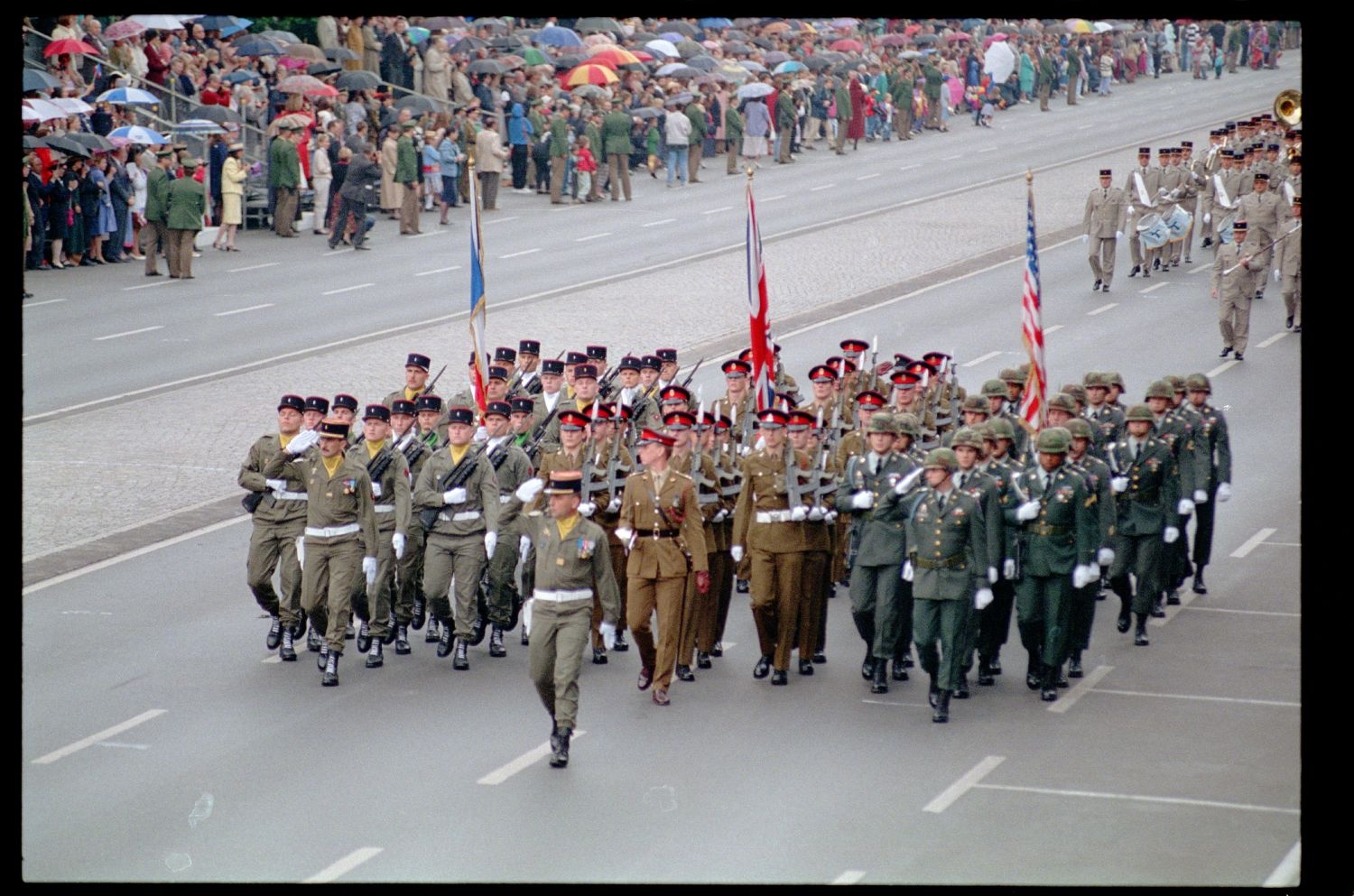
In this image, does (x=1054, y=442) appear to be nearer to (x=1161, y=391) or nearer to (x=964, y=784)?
(x=1161, y=391)

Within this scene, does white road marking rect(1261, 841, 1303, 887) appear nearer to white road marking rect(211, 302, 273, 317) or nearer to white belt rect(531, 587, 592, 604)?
white belt rect(531, 587, 592, 604)

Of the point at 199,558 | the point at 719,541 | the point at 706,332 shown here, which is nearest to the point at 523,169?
the point at 706,332

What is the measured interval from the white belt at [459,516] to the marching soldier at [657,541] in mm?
1199

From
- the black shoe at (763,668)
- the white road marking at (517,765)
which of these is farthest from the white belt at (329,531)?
the black shoe at (763,668)

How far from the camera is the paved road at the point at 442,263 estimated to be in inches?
995

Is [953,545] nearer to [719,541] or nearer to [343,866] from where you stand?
[719,541]

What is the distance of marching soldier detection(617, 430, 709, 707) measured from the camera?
13.7 m

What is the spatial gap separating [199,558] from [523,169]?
23.4 meters

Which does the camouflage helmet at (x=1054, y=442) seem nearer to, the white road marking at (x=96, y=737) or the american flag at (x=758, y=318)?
the american flag at (x=758, y=318)

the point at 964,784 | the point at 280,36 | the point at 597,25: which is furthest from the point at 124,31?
the point at 964,784

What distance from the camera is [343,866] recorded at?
10453mm

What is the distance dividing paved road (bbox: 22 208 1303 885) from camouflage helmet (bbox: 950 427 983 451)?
1.72 metres

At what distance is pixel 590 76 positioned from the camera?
41156 mm

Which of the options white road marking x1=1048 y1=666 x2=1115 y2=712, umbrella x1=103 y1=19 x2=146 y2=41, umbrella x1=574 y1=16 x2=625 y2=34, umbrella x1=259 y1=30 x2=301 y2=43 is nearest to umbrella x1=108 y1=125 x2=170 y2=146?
umbrella x1=103 y1=19 x2=146 y2=41
